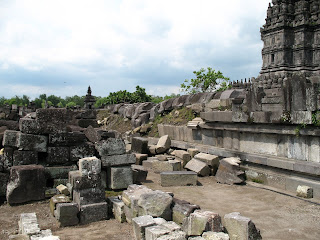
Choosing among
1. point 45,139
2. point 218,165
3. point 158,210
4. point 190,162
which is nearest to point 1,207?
point 45,139

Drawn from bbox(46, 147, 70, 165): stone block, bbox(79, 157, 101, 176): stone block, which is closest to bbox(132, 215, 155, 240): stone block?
bbox(79, 157, 101, 176): stone block

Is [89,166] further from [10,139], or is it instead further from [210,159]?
[210,159]

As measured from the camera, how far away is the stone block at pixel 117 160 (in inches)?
270

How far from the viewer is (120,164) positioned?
6941 mm

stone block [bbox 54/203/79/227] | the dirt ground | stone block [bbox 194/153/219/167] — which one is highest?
stone block [bbox 194/153/219/167]

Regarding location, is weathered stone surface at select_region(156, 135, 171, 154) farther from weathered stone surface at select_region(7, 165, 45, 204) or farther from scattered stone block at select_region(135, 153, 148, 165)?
weathered stone surface at select_region(7, 165, 45, 204)

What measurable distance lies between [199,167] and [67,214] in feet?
14.8

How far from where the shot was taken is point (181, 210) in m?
4.83

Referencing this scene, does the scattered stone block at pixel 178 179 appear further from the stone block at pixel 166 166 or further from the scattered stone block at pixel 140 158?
the scattered stone block at pixel 140 158

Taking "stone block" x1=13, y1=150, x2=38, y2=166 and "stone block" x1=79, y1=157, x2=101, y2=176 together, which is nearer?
"stone block" x1=79, y1=157, x2=101, y2=176

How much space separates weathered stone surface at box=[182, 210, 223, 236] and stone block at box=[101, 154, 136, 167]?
9.43 feet

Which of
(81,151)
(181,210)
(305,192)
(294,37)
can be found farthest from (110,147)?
(294,37)

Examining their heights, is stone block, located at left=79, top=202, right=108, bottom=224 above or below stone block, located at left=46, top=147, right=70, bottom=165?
below

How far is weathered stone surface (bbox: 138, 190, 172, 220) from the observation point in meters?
4.91
